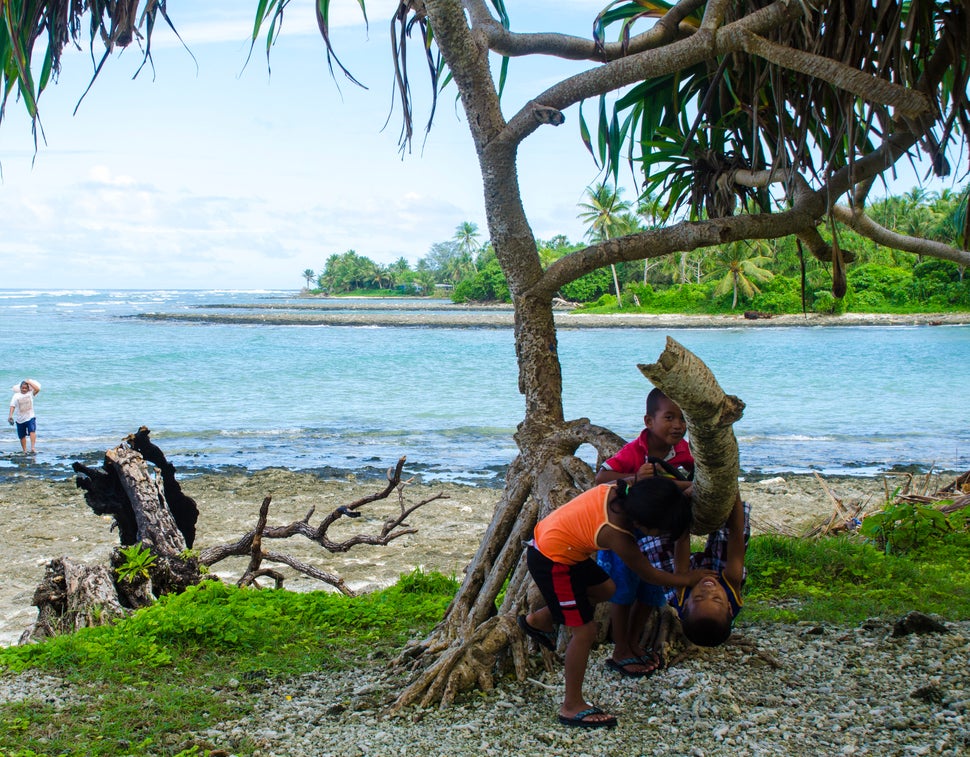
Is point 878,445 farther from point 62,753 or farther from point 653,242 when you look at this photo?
point 62,753

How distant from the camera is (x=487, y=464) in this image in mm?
14977

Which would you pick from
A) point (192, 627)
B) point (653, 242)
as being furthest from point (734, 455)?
point (192, 627)

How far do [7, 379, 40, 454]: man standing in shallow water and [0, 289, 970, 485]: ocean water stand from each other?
1.36 ft

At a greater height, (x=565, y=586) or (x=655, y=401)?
(x=655, y=401)

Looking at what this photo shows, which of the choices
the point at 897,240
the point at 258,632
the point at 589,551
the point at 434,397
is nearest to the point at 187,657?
the point at 258,632

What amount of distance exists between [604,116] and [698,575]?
9.47 feet

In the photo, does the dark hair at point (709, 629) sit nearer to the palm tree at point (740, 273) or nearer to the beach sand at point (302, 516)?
the beach sand at point (302, 516)

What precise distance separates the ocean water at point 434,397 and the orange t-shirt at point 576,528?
7607 mm

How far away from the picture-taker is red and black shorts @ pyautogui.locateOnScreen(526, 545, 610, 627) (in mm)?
3232

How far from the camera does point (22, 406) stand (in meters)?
15.2

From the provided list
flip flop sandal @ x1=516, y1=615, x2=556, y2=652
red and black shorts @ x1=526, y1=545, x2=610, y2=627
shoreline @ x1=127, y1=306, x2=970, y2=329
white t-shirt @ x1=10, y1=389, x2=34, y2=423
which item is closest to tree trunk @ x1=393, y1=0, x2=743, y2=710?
flip flop sandal @ x1=516, y1=615, x2=556, y2=652

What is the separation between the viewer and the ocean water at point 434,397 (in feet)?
51.9

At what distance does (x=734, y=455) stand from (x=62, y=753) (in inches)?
104

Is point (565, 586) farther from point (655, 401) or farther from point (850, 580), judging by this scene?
point (850, 580)
